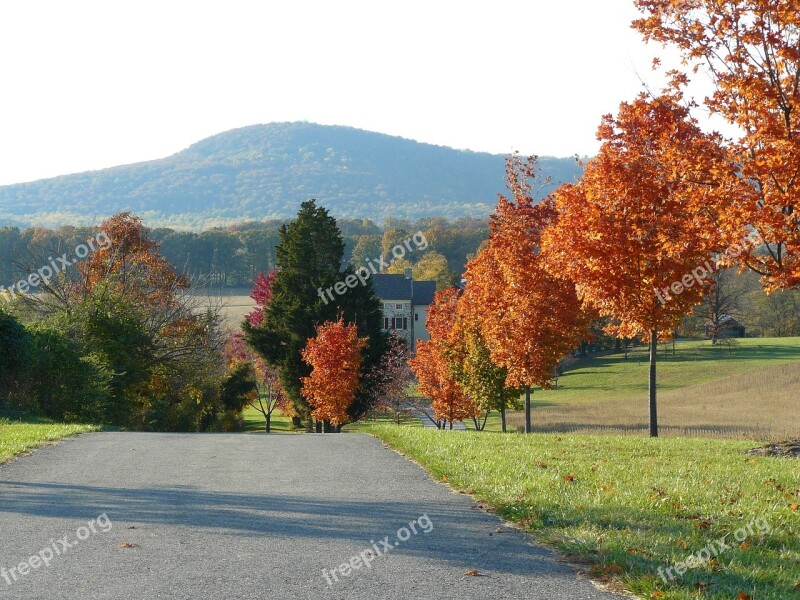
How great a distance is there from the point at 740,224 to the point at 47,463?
1159 cm

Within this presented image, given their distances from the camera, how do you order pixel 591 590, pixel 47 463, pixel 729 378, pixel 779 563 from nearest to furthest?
1. pixel 591 590
2. pixel 779 563
3. pixel 47 463
4. pixel 729 378

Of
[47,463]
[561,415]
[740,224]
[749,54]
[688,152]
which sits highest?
[749,54]

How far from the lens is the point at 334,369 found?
42812mm

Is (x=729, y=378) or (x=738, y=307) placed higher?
(x=738, y=307)

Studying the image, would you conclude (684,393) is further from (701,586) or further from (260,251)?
(701,586)

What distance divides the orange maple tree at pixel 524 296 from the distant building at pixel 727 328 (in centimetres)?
6336

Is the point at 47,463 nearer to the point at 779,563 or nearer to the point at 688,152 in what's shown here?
the point at 779,563

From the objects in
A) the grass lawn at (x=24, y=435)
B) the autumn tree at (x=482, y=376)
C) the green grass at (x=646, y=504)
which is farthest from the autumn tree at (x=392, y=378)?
the green grass at (x=646, y=504)

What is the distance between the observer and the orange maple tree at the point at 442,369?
4266 centimetres

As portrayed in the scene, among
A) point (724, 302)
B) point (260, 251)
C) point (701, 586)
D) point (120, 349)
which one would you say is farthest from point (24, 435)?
point (260, 251)

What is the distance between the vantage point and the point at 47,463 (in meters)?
13.6

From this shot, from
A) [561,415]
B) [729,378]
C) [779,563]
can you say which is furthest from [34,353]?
[729,378]

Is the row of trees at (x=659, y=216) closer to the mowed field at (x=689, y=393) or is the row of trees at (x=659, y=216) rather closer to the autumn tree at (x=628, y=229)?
the autumn tree at (x=628, y=229)

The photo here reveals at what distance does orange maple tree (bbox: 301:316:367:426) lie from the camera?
1678 inches
